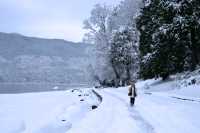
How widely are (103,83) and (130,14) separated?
19419 millimetres

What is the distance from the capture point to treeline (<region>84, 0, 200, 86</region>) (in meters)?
29.8

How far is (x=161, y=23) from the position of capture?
33.1m

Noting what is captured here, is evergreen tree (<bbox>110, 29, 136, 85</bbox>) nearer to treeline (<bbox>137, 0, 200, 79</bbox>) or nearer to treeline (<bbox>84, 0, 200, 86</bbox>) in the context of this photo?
treeline (<bbox>84, 0, 200, 86</bbox>)

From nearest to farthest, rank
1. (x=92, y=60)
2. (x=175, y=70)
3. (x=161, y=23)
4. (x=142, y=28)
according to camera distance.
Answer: (x=161, y=23), (x=175, y=70), (x=142, y=28), (x=92, y=60)

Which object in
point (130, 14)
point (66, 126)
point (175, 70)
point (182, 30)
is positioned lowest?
point (66, 126)

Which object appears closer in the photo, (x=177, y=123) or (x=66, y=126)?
(x=177, y=123)

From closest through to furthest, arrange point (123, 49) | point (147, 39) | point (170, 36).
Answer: point (170, 36) < point (147, 39) < point (123, 49)

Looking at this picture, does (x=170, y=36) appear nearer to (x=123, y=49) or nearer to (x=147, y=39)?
(x=147, y=39)

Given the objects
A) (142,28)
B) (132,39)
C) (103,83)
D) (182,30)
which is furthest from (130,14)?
(182,30)

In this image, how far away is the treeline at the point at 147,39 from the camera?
2976 cm

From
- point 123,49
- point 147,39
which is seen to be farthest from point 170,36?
point 123,49

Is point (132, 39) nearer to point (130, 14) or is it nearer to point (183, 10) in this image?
point (130, 14)

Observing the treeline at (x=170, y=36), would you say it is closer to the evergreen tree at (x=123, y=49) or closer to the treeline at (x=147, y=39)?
the treeline at (x=147, y=39)

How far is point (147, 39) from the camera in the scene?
39.7m
